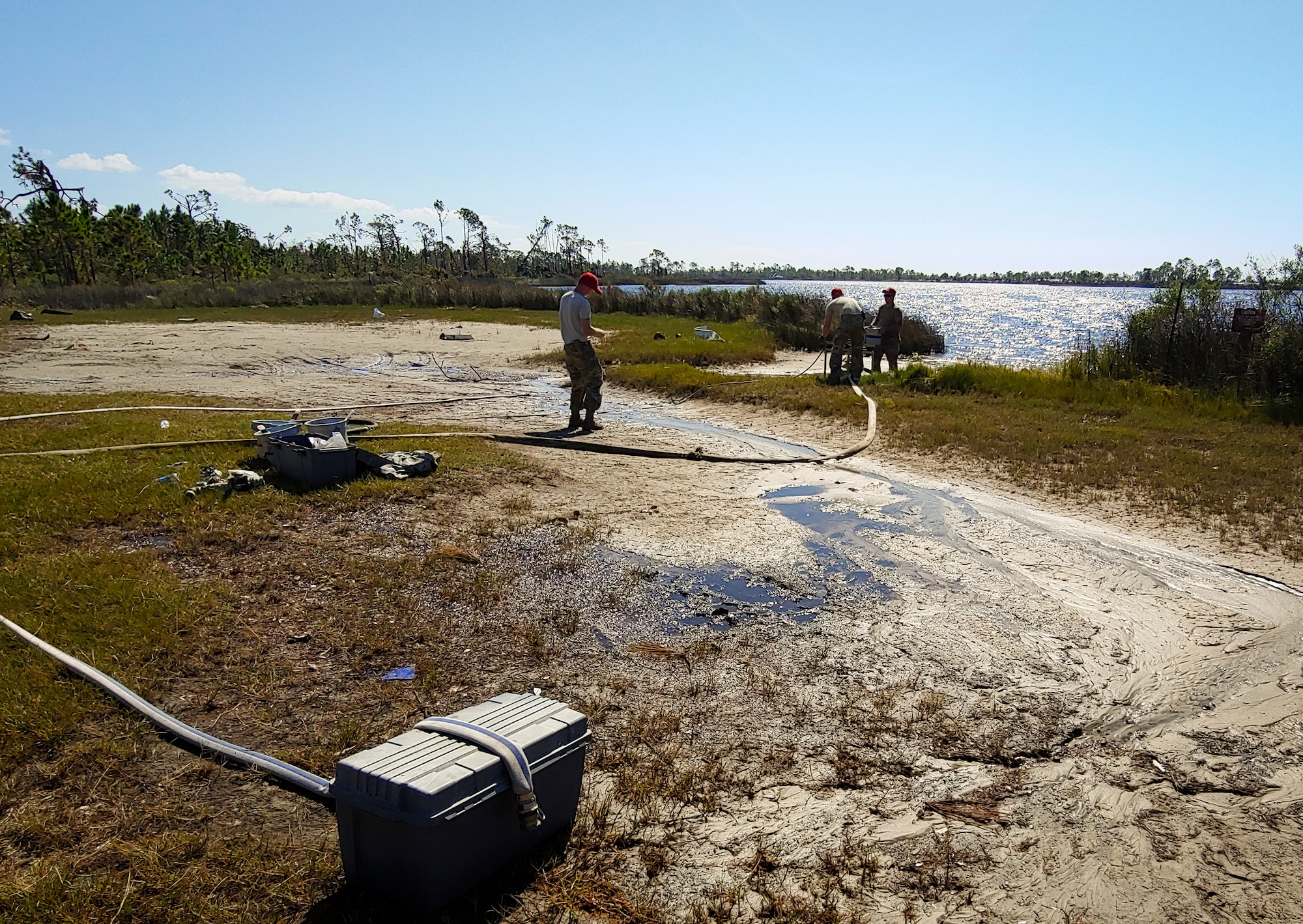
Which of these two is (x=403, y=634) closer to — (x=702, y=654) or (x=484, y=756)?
(x=702, y=654)

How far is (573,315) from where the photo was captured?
10023 millimetres

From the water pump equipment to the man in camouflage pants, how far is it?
7530 mm

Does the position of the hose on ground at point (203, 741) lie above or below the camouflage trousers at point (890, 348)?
below

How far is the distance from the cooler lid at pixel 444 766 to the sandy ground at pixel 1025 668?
63 centimetres

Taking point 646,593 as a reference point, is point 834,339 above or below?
above

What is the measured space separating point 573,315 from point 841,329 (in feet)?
22.2

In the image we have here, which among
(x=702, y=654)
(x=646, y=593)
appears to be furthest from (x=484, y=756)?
(x=646, y=593)

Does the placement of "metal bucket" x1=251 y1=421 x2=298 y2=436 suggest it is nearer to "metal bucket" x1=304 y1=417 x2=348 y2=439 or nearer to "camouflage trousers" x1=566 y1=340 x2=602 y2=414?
"metal bucket" x1=304 y1=417 x2=348 y2=439

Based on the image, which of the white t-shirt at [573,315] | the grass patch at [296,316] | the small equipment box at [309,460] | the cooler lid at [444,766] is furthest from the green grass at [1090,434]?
the grass patch at [296,316]

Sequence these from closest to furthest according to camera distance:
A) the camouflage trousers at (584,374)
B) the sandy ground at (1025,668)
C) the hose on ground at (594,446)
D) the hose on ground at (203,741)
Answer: the sandy ground at (1025,668)
the hose on ground at (203,741)
the hose on ground at (594,446)
the camouflage trousers at (584,374)

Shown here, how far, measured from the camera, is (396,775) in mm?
2299

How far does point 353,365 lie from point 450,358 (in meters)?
A: 2.26

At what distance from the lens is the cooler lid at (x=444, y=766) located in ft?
7.42

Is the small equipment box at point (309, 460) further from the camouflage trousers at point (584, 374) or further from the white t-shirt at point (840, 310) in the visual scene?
the white t-shirt at point (840, 310)
